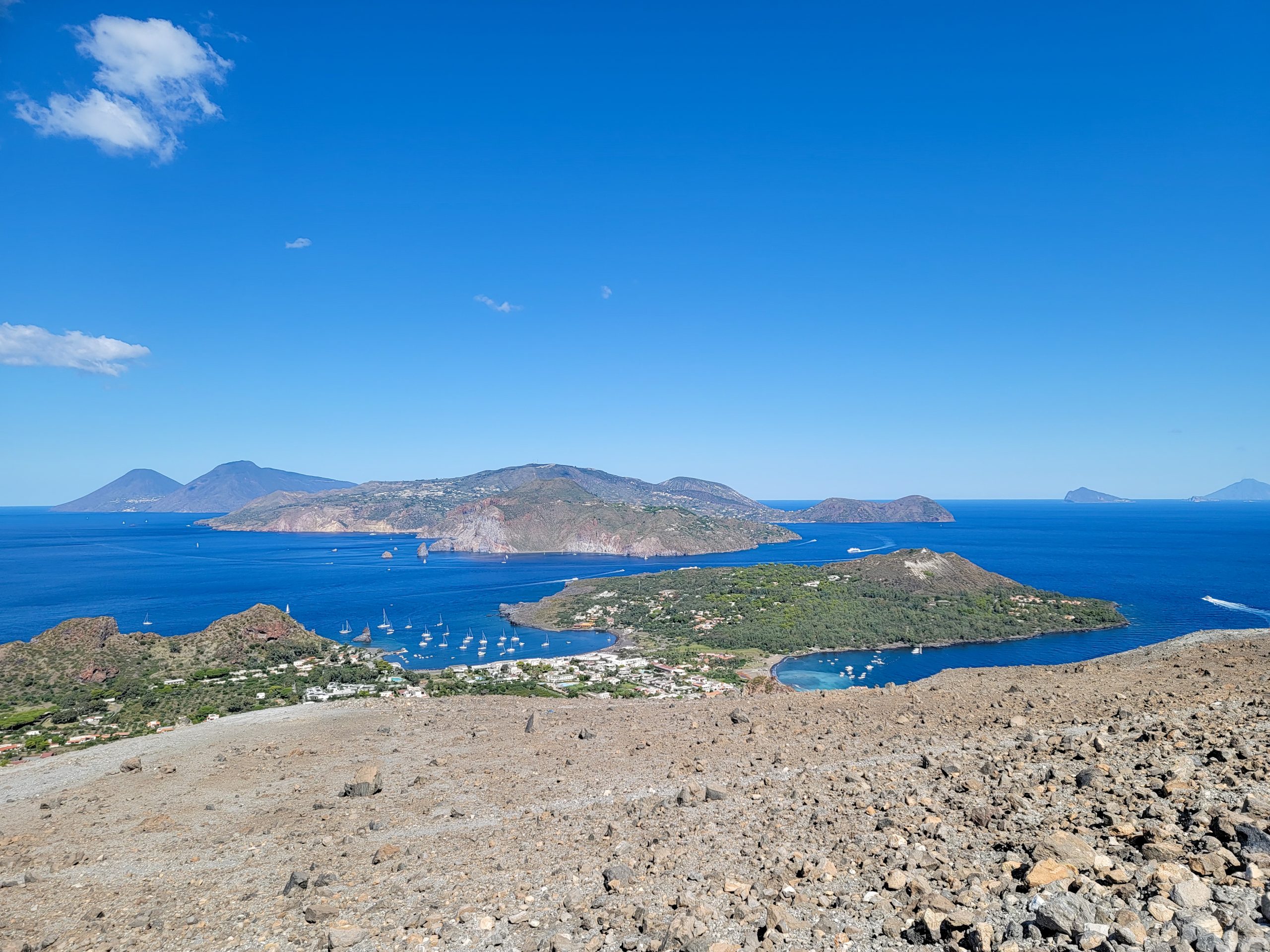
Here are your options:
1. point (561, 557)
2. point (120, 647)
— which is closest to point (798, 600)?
point (120, 647)

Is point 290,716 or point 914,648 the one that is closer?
point 290,716

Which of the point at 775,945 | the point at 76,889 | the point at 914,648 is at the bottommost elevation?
the point at 914,648

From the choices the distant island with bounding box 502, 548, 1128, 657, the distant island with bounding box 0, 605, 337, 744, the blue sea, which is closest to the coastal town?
the distant island with bounding box 0, 605, 337, 744

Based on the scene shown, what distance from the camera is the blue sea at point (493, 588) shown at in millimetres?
70688

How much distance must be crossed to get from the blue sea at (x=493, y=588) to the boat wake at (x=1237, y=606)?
1.66 ft

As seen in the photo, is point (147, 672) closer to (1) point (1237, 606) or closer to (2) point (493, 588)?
(2) point (493, 588)

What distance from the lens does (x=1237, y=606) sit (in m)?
86.9

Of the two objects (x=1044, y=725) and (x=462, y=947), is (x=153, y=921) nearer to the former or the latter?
(x=462, y=947)

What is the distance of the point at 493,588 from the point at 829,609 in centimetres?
6655

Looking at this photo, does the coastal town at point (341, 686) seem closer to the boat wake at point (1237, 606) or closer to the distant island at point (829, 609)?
the distant island at point (829, 609)

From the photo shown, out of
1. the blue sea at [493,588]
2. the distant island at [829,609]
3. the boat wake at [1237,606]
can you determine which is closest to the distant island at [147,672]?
the blue sea at [493,588]

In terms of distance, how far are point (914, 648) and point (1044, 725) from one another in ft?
215

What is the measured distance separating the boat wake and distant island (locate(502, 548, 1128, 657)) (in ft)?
52.6

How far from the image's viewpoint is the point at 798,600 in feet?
286
